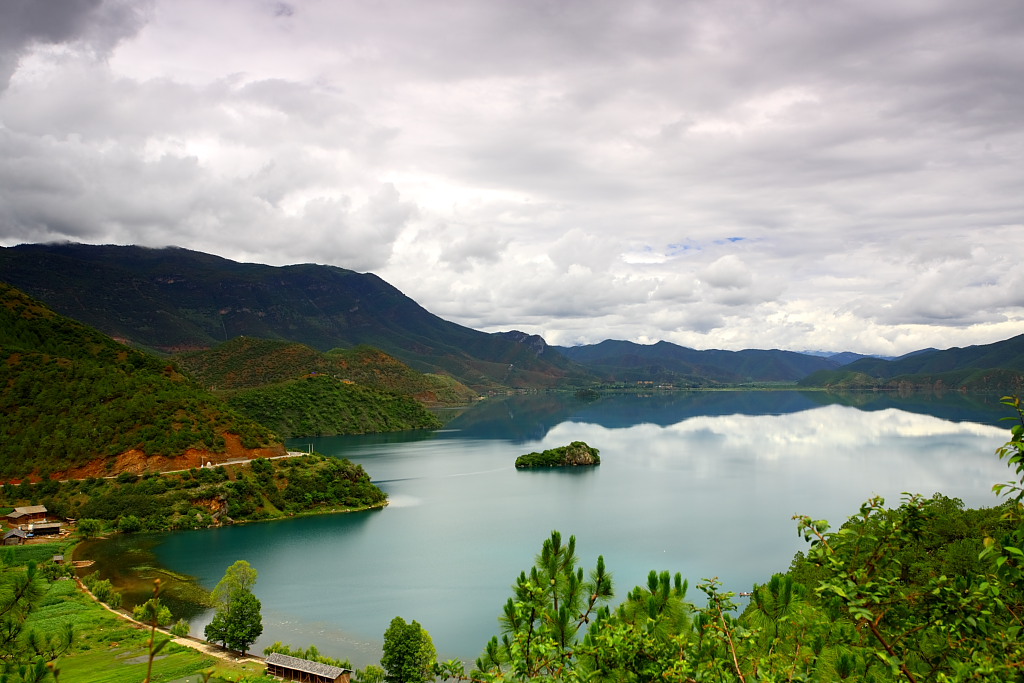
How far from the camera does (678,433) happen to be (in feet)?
372

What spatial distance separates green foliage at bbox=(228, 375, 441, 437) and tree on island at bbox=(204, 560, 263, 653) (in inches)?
3198

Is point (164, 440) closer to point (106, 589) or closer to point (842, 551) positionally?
point (106, 589)

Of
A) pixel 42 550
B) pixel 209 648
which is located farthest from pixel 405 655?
pixel 42 550

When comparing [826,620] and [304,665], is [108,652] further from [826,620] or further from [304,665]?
[826,620]

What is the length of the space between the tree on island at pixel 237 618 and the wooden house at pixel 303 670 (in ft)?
9.51

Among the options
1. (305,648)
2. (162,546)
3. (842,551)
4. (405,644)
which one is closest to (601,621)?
(842,551)

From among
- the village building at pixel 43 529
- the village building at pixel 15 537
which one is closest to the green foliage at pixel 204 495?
the village building at pixel 43 529

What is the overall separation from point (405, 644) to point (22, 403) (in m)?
52.2

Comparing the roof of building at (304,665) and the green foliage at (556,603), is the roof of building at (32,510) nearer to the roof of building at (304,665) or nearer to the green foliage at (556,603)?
the roof of building at (304,665)

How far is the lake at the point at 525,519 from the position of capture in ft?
103

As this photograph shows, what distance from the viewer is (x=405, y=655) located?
22094mm

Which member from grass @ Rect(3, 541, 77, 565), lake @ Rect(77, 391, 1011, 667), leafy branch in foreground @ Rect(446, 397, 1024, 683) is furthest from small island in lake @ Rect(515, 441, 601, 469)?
leafy branch in foreground @ Rect(446, 397, 1024, 683)

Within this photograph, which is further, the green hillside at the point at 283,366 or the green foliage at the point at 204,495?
the green hillside at the point at 283,366

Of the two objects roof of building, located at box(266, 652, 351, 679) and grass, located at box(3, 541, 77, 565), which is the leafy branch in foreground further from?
grass, located at box(3, 541, 77, 565)
